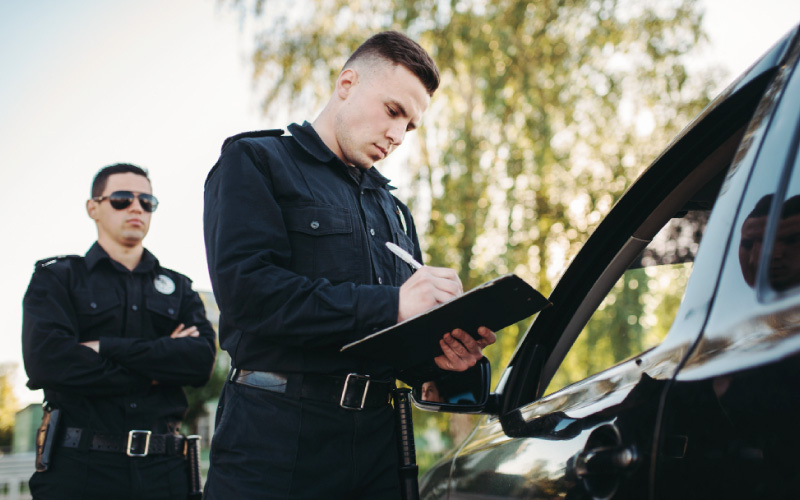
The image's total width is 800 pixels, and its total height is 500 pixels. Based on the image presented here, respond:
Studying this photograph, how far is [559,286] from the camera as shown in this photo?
169 cm

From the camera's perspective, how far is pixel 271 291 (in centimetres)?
160

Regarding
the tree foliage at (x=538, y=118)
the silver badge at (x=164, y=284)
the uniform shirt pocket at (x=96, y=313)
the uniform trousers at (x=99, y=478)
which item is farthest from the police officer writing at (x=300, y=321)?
the tree foliage at (x=538, y=118)

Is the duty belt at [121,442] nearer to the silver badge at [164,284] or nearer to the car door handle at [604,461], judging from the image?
the silver badge at [164,284]

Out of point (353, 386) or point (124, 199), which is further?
point (124, 199)

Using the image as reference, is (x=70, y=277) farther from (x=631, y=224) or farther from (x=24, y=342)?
(x=631, y=224)

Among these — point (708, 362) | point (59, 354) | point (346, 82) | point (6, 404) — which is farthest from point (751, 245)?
point (6, 404)

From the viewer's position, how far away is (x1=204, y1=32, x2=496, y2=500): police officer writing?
1621 mm

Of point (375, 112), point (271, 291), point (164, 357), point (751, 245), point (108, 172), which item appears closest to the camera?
point (751, 245)

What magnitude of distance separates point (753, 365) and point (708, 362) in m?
0.09

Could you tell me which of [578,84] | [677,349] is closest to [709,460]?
[677,349]

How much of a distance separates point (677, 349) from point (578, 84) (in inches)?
335

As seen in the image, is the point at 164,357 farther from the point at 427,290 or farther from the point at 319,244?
the point at 427,290

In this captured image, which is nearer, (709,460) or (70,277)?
(709,460)

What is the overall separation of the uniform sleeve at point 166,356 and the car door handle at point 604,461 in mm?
2396
